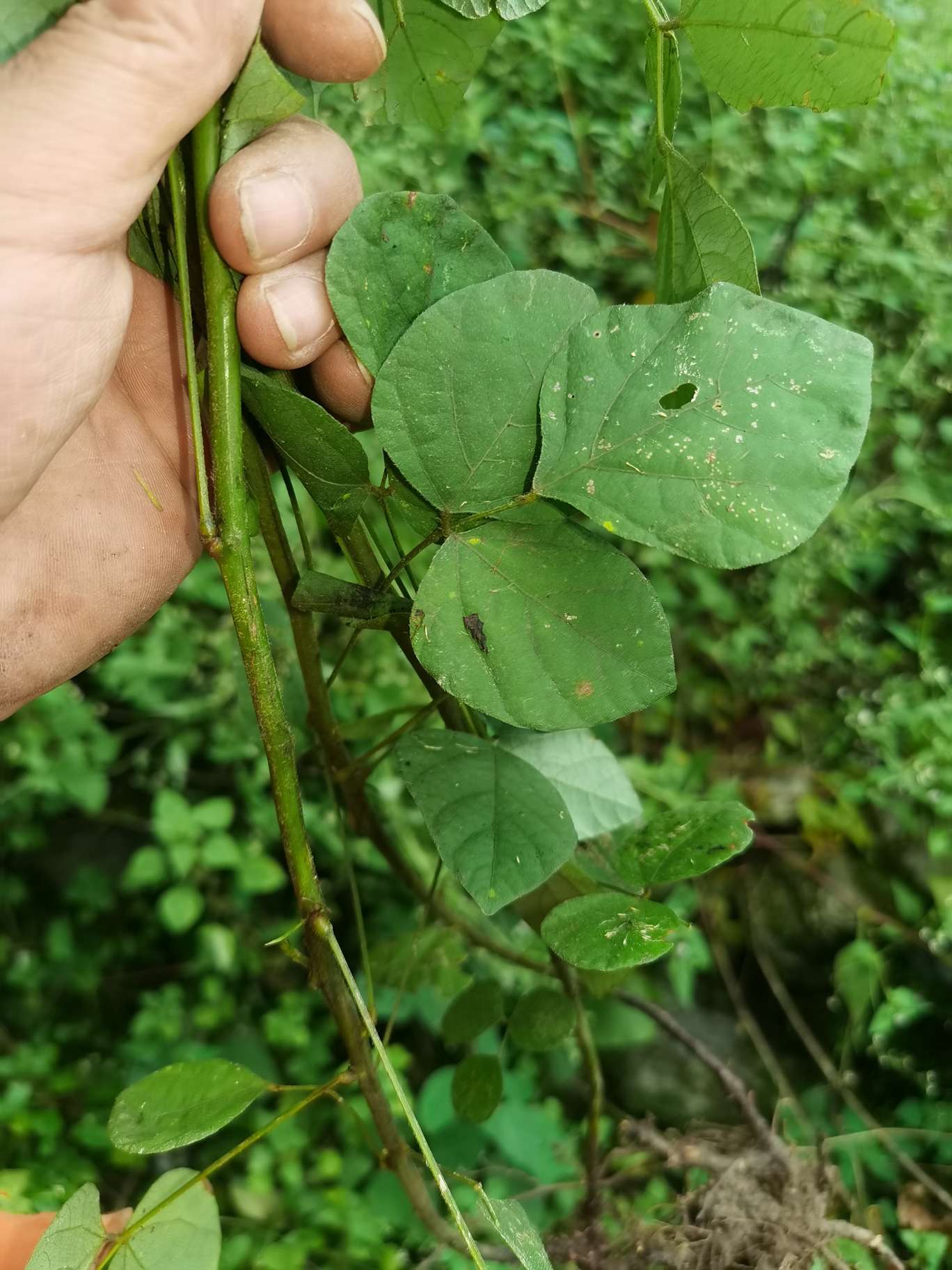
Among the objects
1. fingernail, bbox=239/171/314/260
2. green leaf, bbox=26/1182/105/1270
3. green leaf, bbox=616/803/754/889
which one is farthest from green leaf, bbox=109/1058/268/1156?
fingernail, bbox=239/171/314/260

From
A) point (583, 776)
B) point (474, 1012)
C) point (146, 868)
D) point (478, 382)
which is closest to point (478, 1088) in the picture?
point (474, 1012)

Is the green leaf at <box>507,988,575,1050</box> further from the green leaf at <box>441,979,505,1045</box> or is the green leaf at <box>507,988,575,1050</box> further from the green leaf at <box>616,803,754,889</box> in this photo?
the green leaf at <box>616,803,754,889</box>

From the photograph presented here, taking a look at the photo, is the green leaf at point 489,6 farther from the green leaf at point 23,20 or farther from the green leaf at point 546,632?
the green leaf at point 546,632

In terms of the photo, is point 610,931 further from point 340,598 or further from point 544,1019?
point 544,1019

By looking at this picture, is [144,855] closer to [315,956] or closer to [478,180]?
[315,956]

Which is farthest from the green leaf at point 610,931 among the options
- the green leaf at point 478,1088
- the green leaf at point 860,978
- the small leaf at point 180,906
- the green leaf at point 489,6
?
the green leaf at point 860,978

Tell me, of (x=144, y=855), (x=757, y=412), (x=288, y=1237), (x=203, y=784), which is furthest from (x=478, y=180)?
(x=288, y=1237)
